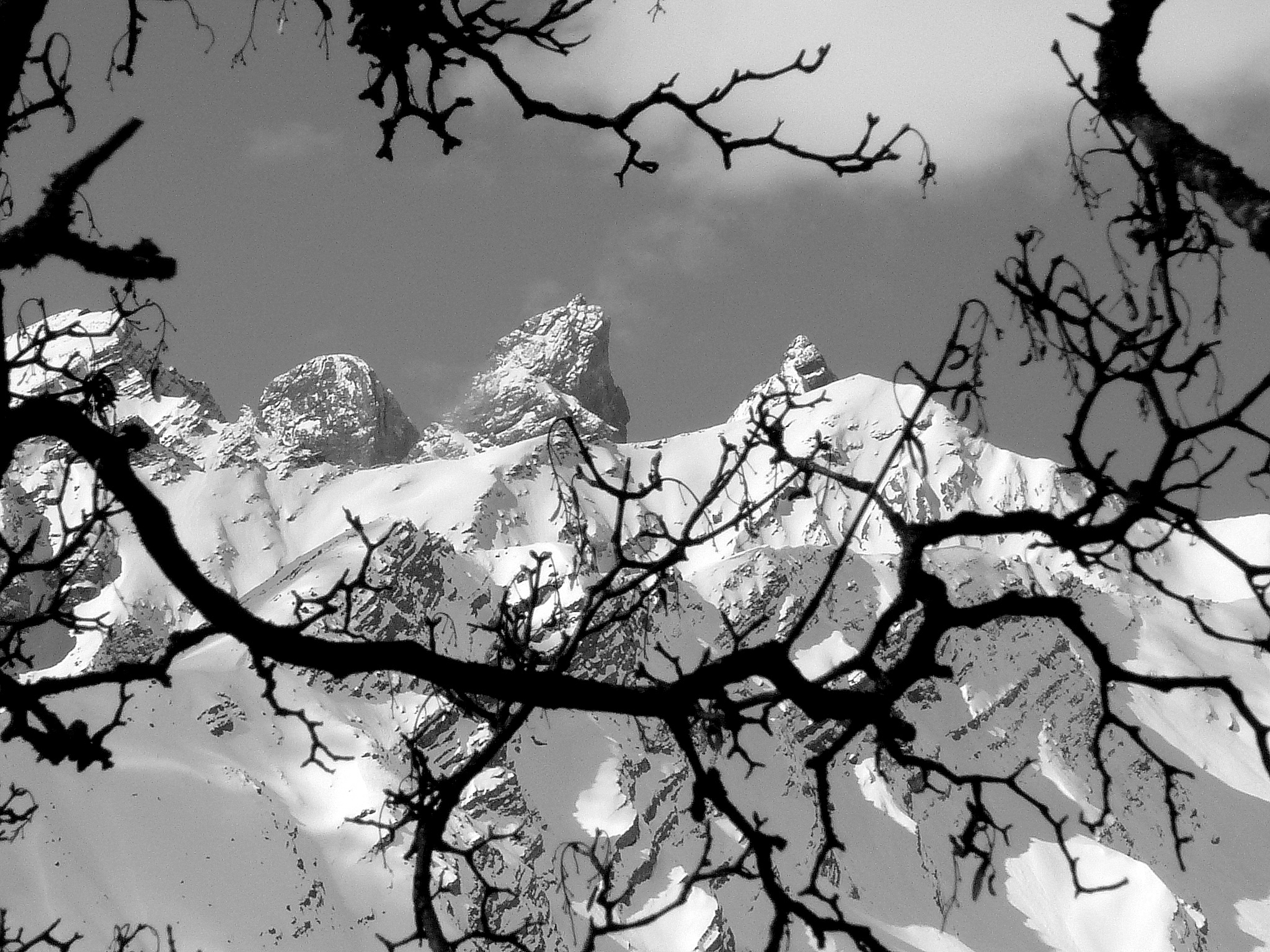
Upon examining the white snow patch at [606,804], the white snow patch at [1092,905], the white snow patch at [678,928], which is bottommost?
the white snow patch at [1092,905]

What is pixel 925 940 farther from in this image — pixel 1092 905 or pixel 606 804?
pixel 606 804

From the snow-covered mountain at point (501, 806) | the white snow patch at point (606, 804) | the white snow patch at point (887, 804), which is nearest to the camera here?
the snow-covered mountain at point (501, 806)

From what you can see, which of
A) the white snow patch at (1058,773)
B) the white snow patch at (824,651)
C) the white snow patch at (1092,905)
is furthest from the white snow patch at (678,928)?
the white snow patch at (1058,773)

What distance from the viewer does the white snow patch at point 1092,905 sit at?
559ft

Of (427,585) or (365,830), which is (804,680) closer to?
(365,830)

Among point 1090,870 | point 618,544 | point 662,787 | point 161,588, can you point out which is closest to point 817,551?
point 662,787

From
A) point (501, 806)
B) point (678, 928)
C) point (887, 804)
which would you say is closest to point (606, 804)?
point (501, 806)

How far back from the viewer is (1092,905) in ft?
615

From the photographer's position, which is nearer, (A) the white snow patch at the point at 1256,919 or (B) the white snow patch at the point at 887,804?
(B) the white snow patch at the point at 887,804

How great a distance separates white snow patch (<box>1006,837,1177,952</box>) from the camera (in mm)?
170250

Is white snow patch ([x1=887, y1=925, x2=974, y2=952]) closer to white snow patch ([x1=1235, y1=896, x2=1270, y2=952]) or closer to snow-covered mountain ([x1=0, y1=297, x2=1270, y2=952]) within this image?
snow-covered mountain ([x1=0, y1=297, x2=1270, y2=952])

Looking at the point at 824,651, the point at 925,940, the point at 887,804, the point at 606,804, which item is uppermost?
the point at 824,651

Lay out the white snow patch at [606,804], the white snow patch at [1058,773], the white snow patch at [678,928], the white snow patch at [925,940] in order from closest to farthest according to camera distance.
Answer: the white snow patch at [678,928]
the white snow patch at [606,804]
the white snow patch at [925,940]
the white snow patch at [1058,773]

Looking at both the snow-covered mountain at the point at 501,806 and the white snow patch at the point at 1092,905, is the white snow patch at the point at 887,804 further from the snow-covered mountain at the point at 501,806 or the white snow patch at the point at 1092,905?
the white snow patch at the point at 1092,905
